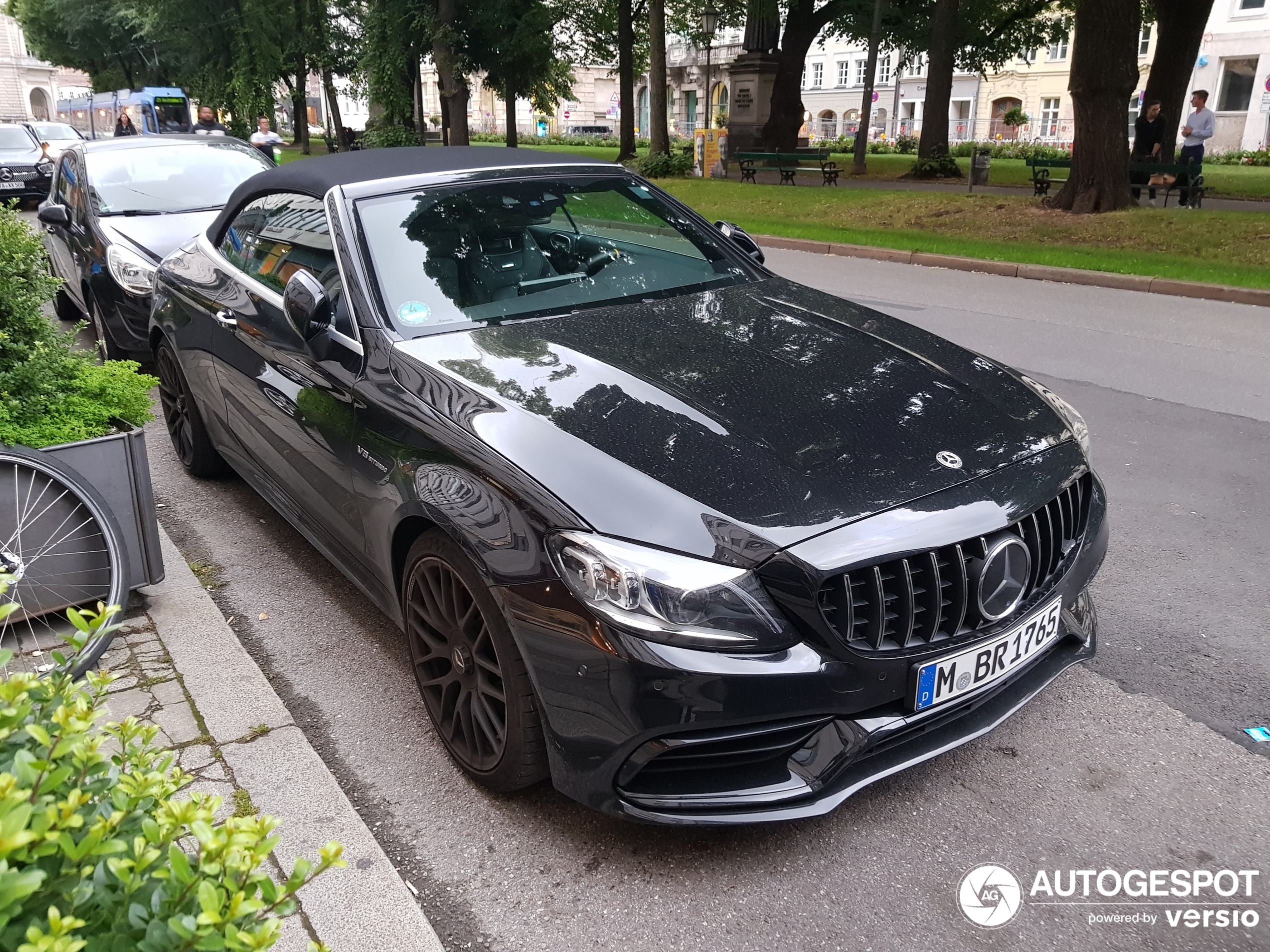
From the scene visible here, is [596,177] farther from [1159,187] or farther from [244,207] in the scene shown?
[1159,187]

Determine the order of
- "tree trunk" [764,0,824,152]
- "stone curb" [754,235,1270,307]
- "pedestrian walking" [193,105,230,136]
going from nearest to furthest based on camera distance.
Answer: "stone curb" [754,235,1270,307], "pedestrian walking" [193,105,230,136], "tree trunk" [764,0,824,152]

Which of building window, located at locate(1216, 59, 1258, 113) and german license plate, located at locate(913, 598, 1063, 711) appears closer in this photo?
german license plate, located at locate(913, 598, 1063, 711)

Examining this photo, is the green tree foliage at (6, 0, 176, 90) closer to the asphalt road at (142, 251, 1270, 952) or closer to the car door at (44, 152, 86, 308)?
the car door at (44, 152, 86, 308)

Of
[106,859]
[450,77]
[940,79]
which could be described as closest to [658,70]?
[940,79]

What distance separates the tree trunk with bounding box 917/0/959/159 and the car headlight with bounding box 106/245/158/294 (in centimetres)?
2265

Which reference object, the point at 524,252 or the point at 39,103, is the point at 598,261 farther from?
the point at 39,103

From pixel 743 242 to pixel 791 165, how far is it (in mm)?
20859

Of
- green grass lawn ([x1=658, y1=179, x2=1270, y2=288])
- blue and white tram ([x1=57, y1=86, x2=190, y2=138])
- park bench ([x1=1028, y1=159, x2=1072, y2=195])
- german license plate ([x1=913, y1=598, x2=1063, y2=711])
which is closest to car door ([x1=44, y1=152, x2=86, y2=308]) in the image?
german license plate ([x1=913, y1=598, x2=1063, y2=711])

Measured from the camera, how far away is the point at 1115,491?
17.4 feet

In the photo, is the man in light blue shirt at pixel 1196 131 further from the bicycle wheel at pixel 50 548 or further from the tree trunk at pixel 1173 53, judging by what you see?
the bicycle wheel at pixel 50 548

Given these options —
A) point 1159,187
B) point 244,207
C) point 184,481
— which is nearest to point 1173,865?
point 244,207

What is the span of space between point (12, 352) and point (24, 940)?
3193mm

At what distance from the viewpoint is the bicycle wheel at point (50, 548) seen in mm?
3473

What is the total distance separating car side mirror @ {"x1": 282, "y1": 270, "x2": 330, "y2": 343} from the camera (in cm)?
347
